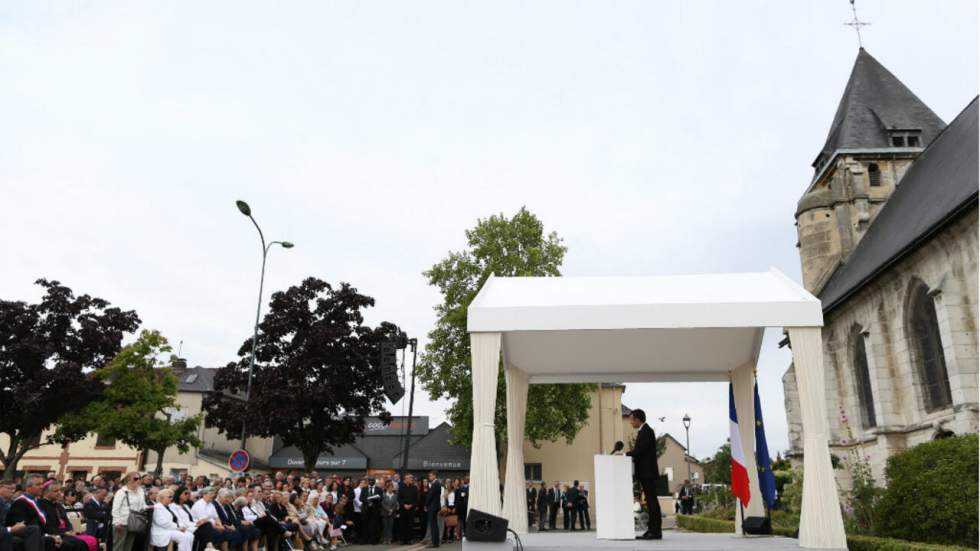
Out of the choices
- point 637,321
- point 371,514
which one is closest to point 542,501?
point 371,514

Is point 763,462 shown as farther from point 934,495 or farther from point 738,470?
point 934,495

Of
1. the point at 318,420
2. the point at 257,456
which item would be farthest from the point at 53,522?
the point at 257,456

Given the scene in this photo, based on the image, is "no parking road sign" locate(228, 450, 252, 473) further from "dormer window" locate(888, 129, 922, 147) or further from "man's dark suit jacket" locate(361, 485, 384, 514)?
"dormer window" locate(888, 129, 922, 147)

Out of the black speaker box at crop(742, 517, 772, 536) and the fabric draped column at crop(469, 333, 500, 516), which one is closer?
the fabric draped column at crop(469, 333, 500, 516)

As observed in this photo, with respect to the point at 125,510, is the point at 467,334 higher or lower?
higher

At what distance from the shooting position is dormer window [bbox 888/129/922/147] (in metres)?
28.1

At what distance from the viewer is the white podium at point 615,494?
858 centimetres

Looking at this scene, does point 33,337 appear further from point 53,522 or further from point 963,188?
point 963,188

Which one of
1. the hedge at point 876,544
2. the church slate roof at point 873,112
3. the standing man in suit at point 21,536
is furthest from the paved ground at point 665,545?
the church slate roof at point 873,112

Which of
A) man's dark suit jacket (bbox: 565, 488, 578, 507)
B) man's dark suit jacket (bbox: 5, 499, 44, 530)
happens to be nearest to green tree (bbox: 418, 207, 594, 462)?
man's dark suit jacket (bbox: 565, 488, 578, 507)

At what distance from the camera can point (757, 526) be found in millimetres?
10250

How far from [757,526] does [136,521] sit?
8.85 metres

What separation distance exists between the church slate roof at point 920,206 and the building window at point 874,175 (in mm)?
2083

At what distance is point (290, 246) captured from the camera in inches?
772
